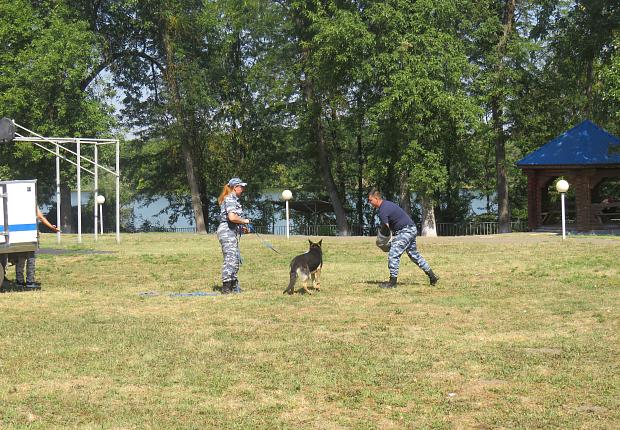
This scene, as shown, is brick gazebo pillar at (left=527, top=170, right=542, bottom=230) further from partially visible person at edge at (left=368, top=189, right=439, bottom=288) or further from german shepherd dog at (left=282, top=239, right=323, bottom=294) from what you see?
german shepherd dog at (left=282, top=239, right=323, bottom=294)

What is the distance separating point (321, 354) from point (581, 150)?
2815 cm

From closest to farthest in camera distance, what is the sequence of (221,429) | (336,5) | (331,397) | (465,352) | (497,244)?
(221,429), (331,397), (465,352), (497,244), (336,5)

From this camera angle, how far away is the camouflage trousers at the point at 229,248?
1473 centimetres

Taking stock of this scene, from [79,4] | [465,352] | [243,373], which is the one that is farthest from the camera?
[79,4]

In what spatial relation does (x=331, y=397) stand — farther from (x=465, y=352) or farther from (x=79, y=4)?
(x=79, y=4)

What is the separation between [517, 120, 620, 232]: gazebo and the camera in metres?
34.4

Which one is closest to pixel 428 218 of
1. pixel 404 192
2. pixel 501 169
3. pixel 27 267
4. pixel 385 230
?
pixel 404 192

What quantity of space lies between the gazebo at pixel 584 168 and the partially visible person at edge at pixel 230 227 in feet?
74.2

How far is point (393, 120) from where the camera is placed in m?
38.3

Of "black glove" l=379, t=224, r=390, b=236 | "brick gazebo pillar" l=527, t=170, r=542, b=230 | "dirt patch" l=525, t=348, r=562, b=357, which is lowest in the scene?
"dirt patch" l=525, t=348, r=562, b=357

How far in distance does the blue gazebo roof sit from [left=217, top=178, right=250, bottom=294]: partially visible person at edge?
22.6 m

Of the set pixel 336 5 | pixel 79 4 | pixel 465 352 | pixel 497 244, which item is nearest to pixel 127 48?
pixel 79 4

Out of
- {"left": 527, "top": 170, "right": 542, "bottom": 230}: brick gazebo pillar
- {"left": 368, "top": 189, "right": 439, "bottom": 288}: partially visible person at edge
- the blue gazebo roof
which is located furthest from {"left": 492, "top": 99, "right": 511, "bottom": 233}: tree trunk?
{"left": 368, "top": 189, "right": 439, "bottom": 288}: partially visible person at edge

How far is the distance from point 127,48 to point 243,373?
4318 centimetres
